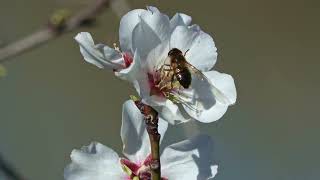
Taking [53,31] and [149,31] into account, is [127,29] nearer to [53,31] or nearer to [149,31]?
[149,31]

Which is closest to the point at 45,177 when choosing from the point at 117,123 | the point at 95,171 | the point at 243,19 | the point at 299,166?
the point at 117,123

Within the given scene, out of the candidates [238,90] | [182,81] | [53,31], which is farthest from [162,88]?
[238,90]

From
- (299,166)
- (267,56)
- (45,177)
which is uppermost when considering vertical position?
(267,56)

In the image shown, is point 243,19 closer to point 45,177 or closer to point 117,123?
point 117,123

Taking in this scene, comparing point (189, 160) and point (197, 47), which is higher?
point (197, 47)

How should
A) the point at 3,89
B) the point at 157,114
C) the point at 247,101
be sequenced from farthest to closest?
the point at 247,101 → the point at 3,89 → the point at 157,114

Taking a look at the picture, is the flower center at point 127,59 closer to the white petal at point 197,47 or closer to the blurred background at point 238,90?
the white petal at point 197,47

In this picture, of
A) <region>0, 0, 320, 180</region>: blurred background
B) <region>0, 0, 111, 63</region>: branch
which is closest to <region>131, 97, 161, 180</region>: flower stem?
<region>0, 0, 111, 63</region>: branch

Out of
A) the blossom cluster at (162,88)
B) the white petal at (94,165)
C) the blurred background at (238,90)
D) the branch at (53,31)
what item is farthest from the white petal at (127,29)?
the blurred background at (238,90)
